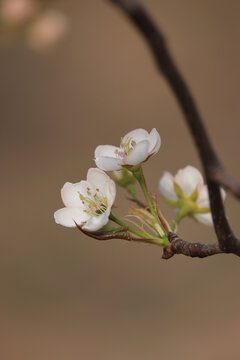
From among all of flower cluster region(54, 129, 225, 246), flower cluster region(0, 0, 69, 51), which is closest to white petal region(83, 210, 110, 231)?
flower cluster region(54, 129, 225, 246)

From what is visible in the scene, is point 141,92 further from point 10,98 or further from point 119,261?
point 119,261

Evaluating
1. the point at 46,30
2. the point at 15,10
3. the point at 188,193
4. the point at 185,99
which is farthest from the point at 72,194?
the point at 46,30

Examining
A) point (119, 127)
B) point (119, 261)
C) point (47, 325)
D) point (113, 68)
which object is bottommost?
point (47, 325)

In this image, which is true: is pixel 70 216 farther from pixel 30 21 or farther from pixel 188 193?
pixel 30 21

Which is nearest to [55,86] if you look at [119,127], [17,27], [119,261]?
[119,127]

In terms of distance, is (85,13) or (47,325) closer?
(47,325)

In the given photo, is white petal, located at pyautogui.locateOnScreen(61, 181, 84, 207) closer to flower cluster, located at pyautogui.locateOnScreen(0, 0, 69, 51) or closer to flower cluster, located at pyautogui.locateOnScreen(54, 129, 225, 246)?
flower cluster, located at pyautogui.locateOnScreen(54, 129, 225, 246)
